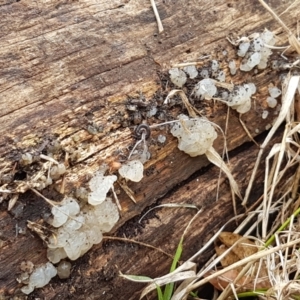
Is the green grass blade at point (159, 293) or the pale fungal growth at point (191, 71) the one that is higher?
the pale fungal growth at point (191, 71)

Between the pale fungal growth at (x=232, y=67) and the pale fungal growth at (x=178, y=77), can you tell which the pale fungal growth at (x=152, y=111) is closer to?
the pale fungal growth at (x=178, y=77)

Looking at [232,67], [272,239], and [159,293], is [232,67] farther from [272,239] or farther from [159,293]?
[159,293]

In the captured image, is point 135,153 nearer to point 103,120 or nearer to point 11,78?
point 103,120

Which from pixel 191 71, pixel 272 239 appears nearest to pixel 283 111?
pixel 191 71

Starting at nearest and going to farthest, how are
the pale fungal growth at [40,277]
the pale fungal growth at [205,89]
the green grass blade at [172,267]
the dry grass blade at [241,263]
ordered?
the pale fungal growth at [40,277] < the dry grass blade at [241,263] < the green grass blade at [172,267] < the pale fungal growth at [205,89]

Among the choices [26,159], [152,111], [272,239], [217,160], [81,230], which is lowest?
[272,239]

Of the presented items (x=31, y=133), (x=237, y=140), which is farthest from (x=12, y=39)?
(x=237, y=140)

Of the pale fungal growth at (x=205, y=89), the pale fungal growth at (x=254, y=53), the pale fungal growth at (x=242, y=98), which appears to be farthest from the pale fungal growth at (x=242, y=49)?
the pale fungal growth at (x=205, y=89)
